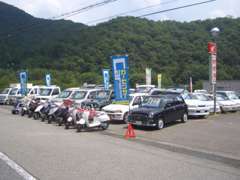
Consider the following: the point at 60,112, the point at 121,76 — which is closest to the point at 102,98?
the point at 60,112

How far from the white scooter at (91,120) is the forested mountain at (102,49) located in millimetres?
35153

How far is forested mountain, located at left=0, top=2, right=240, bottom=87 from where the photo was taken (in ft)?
179

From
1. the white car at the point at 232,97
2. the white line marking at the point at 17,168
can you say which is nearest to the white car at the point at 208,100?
the white car at the point at 232,97

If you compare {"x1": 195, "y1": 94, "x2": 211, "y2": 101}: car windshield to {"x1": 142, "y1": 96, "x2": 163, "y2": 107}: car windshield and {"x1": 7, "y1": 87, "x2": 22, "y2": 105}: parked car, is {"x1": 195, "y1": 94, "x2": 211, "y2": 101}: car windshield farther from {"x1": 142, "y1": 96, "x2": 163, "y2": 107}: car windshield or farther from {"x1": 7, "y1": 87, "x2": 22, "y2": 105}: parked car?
{"x1": 7, "y1": 87, "x2": 22, "y2": 105}: parked car

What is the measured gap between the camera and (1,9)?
6238 cm

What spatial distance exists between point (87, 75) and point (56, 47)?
6.95m

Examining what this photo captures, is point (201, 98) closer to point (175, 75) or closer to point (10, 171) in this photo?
point (10, 171)

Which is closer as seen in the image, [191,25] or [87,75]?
[191,25]

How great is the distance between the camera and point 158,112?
17.6 m

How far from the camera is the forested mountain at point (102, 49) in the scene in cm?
5461

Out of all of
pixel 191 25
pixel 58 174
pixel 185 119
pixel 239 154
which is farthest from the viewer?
pixel 191 25

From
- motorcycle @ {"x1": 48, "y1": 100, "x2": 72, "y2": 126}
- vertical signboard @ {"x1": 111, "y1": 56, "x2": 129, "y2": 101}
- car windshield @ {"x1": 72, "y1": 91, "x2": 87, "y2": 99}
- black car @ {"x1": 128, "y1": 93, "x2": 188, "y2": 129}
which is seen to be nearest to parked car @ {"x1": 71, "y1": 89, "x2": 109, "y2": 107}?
car windshield @ {"x1": 72, "y1": 91, "x2": 87, "y2": 99}

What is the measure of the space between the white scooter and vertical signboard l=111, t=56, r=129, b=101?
61.4 inches

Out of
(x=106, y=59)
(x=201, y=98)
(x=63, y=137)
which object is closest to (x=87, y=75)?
(x=106, y=59)
